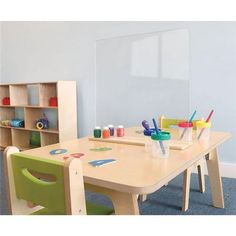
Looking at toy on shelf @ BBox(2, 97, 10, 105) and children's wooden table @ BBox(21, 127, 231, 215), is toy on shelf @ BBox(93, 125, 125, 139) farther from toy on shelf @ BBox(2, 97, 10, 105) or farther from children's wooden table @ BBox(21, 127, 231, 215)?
toy on shelf @ BBox(2, 97, 10, 105)

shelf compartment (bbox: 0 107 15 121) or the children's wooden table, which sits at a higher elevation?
the children's wooden table

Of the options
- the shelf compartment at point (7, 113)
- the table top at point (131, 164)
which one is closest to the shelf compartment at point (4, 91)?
the shelf compartment at point (7, 113)

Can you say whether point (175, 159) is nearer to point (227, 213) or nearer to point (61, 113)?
point (227, 213)

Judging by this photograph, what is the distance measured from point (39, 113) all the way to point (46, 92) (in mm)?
424

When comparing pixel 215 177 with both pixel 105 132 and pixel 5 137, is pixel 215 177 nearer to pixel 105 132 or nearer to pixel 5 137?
pixel 105 132

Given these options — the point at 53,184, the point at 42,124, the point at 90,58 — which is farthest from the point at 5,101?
the point at 53,184

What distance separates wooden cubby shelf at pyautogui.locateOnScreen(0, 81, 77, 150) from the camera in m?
3.33

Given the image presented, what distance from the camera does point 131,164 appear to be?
102 cm

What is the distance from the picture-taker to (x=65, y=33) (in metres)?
3.55

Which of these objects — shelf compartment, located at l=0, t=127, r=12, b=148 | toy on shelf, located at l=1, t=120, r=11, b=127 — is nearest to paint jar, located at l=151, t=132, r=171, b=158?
toy on shelf, located at l=1, t=120, r=11, b=127

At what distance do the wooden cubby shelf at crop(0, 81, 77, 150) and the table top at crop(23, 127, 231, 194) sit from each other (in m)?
1.91

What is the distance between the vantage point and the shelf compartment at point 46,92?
3.48 meters

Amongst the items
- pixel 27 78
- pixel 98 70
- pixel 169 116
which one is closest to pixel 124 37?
pixel 98 70

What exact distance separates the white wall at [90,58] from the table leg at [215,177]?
0.82 meters
